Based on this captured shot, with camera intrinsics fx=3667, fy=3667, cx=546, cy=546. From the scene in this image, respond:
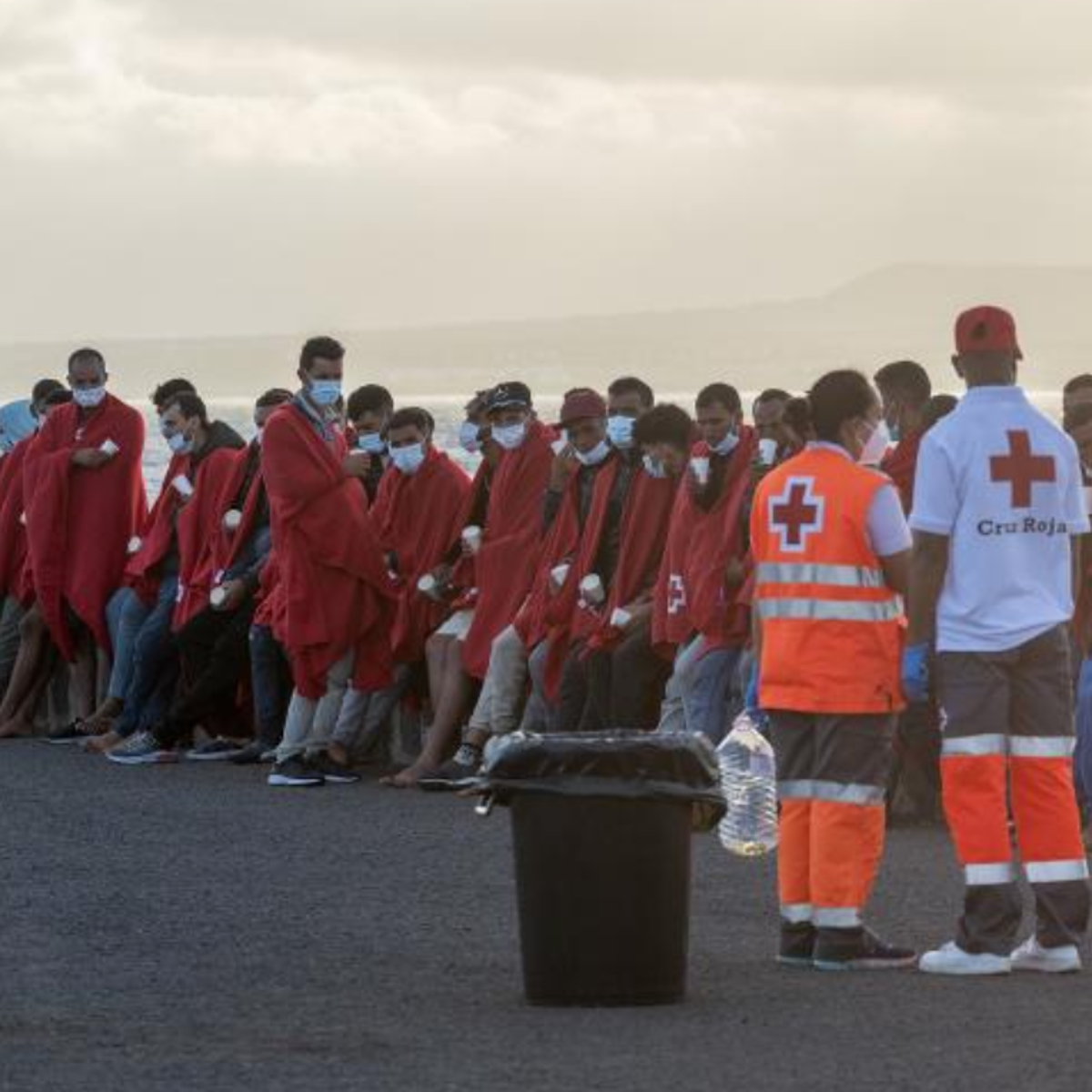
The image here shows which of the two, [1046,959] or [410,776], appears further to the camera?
[410,776]

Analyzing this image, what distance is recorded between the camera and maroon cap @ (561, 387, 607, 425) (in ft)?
59.6

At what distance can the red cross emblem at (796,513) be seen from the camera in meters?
11.6

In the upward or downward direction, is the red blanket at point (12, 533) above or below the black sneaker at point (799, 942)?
above

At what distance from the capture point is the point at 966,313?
11492mm

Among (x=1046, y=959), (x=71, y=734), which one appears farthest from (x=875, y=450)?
(x=71, y=734)

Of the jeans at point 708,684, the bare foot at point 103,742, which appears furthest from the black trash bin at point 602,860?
the bare foot at point 103,742

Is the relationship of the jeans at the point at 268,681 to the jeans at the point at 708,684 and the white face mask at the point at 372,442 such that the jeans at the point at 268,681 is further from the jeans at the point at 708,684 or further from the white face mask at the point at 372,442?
the jeans at the point at 708,684

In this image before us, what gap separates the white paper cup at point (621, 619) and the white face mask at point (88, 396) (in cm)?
607

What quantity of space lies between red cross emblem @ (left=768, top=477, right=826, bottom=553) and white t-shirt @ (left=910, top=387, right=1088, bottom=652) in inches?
13.3

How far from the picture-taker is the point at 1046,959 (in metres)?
11.4

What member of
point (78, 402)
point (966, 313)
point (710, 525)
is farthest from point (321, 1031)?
point (78, 402)

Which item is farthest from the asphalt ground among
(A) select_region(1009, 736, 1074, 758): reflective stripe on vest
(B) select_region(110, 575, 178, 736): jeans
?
(B) select_region(110, 575, 178, 736): jeans

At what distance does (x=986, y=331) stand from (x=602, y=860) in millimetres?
2124

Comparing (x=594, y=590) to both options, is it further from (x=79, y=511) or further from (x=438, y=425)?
(x=438, y=425)
